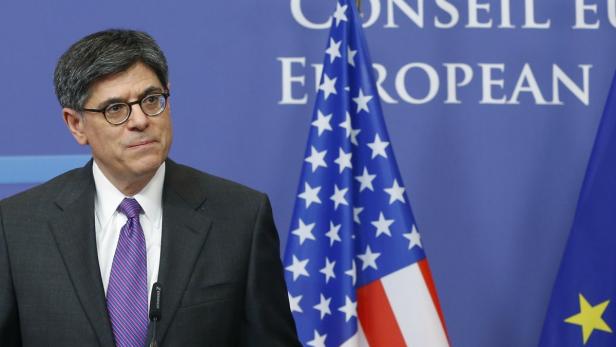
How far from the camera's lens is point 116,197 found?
1.85 metres

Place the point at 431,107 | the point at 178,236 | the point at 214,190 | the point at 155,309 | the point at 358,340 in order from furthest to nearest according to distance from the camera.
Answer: the point at 431,107, the point at 358,340, the point at 214,190, the point at 178,236, the point at 155,309

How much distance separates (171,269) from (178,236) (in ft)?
0.23

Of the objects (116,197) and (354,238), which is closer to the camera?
(116,197)

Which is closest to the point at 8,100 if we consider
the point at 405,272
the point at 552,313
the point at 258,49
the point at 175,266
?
the point at 258,49

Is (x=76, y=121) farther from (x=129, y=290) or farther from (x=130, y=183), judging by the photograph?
(x=129, y=290)

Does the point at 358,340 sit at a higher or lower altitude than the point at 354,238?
lower

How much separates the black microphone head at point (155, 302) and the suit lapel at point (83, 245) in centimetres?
8

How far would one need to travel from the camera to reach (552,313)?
2.97 meters

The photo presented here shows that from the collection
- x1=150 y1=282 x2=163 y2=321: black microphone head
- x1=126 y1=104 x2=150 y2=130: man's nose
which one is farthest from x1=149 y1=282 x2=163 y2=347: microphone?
x1=126 y1=104 x2=150 y2=130: man's nose

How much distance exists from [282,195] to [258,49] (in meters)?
0.49

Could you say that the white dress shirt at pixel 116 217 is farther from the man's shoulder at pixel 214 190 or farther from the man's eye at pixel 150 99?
the man's eye at pixel 150 99

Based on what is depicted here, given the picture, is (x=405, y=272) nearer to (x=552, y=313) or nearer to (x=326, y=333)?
(x=326, y=333)

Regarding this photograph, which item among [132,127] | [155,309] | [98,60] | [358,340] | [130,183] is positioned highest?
[98,60]

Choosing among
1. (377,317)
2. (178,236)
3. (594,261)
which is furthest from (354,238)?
(178,236)
